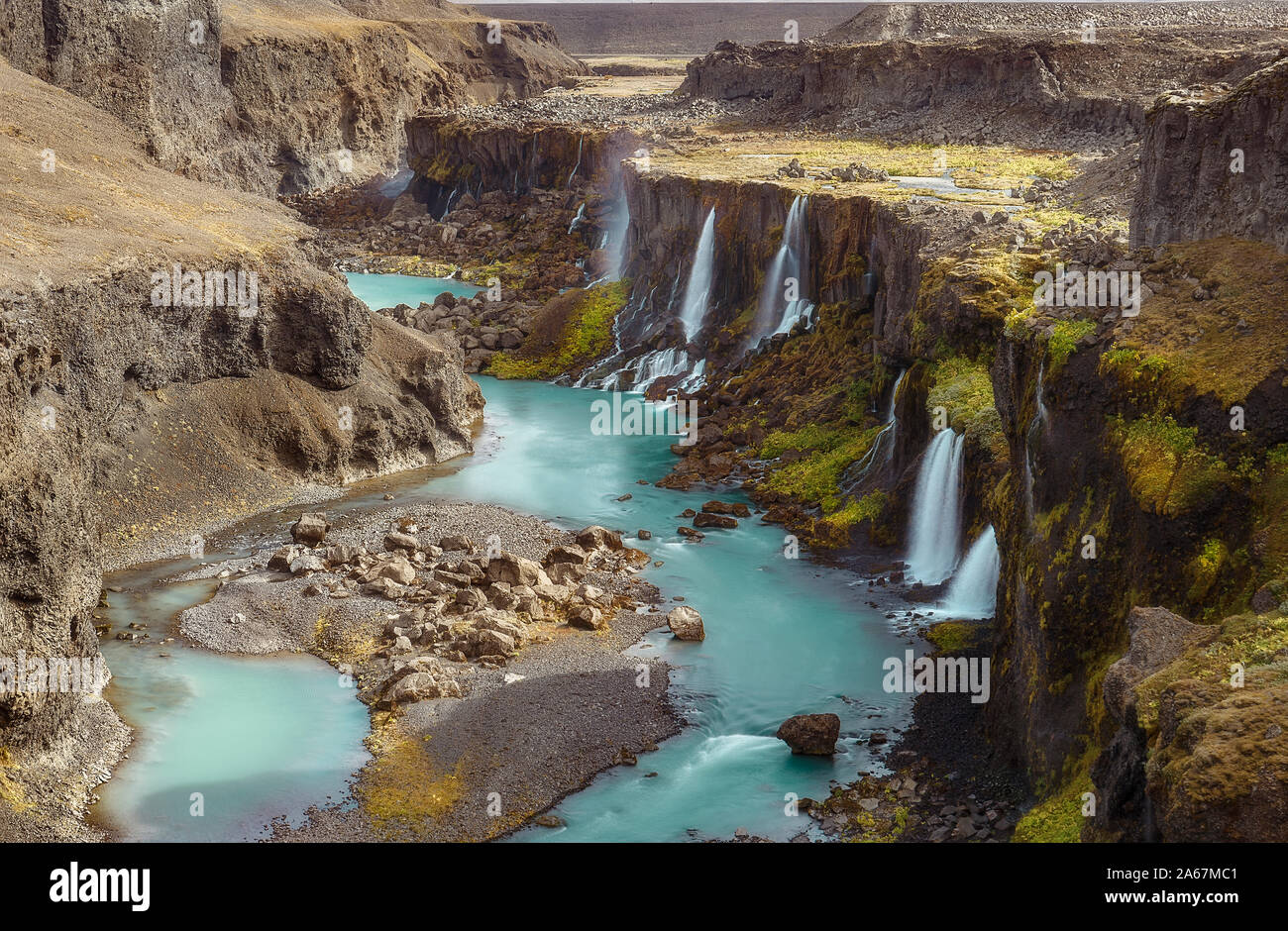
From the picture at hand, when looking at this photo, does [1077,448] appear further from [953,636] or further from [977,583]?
[977,583]

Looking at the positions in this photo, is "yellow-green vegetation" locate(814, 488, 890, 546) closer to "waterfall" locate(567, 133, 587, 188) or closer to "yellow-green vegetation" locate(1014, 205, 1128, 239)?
"yellow-green vegetation" locate(1014, 205, 1128, 239)

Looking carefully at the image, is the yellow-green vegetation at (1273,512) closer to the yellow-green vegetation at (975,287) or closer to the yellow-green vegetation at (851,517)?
the yellow-green vegetation at (975,287)

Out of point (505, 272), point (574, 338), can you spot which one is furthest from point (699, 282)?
point (505, 272)

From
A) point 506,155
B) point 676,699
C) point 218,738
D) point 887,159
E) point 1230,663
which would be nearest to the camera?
point 1230,663

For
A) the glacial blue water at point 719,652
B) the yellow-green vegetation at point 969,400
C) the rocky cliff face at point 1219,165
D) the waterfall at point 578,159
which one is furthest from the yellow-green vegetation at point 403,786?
the waterfall at point 578,159

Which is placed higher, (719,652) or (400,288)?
(400,288)

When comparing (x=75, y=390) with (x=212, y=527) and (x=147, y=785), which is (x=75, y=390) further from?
(x=147, y=785)

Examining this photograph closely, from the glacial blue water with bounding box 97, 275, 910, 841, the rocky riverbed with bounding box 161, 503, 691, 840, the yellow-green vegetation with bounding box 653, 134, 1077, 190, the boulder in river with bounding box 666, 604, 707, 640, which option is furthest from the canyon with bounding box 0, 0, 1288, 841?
the boulder in river with bounding box 666, 604, 707, 640
